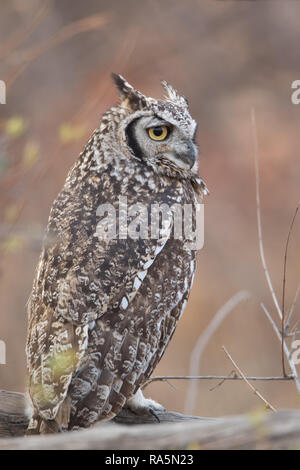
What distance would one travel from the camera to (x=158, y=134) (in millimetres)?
2574

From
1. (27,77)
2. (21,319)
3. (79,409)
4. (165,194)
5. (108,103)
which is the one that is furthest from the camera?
(27,77)

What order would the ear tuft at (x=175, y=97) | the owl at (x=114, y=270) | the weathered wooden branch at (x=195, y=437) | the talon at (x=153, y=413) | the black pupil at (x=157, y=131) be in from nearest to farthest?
the weathered wooden branch at (x=195, y=437) → the owl at (x=114, y=270) → the talon at (x=153, y=413) → the black pupil at (x=157, y=131) → the ear tuft at (x=175, y=97)

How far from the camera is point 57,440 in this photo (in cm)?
133

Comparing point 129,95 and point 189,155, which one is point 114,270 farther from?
point 129,95

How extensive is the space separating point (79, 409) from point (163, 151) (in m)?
1.08

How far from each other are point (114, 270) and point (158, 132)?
2.08ft

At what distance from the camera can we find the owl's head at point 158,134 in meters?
2.56

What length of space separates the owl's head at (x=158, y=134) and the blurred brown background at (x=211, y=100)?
3176 millimetres

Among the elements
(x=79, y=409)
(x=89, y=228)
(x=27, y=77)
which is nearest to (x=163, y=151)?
(x=89, y=228)

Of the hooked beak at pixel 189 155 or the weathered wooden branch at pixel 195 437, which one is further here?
the hooked beak at pixel 189 155

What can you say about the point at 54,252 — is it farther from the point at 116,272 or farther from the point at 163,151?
the point at 163,151

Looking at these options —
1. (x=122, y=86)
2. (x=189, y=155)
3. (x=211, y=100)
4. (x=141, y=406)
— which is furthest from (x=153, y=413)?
(x=211, y=100)

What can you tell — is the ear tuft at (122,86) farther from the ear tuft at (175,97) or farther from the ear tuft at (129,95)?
the ear tuft at (175,97)

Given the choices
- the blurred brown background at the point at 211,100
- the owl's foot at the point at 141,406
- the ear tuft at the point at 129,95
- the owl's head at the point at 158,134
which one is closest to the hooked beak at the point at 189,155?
the owl's head at the point at 158,134
